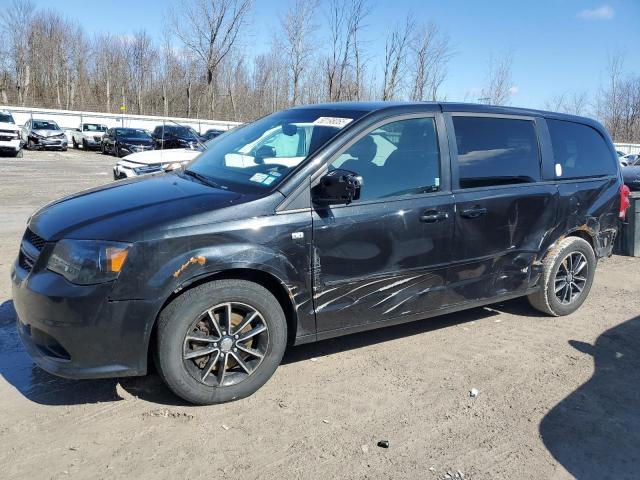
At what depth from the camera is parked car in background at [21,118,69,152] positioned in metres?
29.5

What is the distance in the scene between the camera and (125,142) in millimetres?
27266

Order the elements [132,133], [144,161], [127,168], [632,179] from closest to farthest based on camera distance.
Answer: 1. [127,168]
2. [144,161]
3. [632,179]
4. [132,133]

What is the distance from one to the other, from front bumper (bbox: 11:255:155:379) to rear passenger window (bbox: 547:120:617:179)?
3.86 m

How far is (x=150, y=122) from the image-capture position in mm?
42688

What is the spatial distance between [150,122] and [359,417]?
141 feet

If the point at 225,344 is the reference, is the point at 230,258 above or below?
above

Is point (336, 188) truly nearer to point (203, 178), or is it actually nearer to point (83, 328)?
point (203, 178)

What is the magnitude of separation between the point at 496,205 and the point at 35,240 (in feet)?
11.0

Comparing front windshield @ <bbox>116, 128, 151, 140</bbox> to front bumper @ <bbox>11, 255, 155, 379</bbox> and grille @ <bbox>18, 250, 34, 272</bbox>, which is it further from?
front bumper @ <bbox>11, 255, 155, 379</bbox>

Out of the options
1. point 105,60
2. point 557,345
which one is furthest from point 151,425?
point 105,60

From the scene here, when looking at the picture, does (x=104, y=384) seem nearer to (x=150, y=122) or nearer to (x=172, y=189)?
(x=172, y=189)

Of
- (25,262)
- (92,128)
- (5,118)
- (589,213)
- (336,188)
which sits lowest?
(25,262)

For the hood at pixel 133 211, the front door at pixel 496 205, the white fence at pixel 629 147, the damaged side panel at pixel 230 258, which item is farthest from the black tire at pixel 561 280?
the white fence at pixel 629 147

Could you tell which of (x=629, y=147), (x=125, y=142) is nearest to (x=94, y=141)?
(x=125, y=142)
